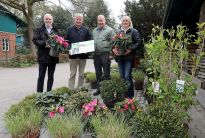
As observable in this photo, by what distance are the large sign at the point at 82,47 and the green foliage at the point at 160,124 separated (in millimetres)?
3647

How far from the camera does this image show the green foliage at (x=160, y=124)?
346 cm

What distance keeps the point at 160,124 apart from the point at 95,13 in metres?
32.6

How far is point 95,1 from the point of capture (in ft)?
119

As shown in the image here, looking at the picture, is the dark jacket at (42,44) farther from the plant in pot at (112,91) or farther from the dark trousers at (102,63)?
the plant in pot at (112,91)

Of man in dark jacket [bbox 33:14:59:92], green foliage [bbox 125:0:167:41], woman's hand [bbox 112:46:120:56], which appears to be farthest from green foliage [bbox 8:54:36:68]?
woman's hand [bbox 112:46:120:56]

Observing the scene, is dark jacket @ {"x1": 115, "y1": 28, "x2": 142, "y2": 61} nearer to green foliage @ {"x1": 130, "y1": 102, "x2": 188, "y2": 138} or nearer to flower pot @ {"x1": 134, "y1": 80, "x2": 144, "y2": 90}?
flower pot @ {"x1": 134, "y1": 80, "x2": 144, "y2": 90}

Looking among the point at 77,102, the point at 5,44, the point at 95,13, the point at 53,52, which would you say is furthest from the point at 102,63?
the point at 95,13

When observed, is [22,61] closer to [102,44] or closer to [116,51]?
[102,44]

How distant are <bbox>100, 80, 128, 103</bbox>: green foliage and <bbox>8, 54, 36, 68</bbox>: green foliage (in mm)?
17609

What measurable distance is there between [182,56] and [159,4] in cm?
1261

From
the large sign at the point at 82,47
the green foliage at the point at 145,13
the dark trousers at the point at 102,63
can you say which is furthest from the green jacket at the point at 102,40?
the green foliage at the point at 145,13

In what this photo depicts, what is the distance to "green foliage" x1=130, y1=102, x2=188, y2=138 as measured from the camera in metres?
3.46

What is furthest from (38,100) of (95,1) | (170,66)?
(95,1)

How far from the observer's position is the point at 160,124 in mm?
3471
